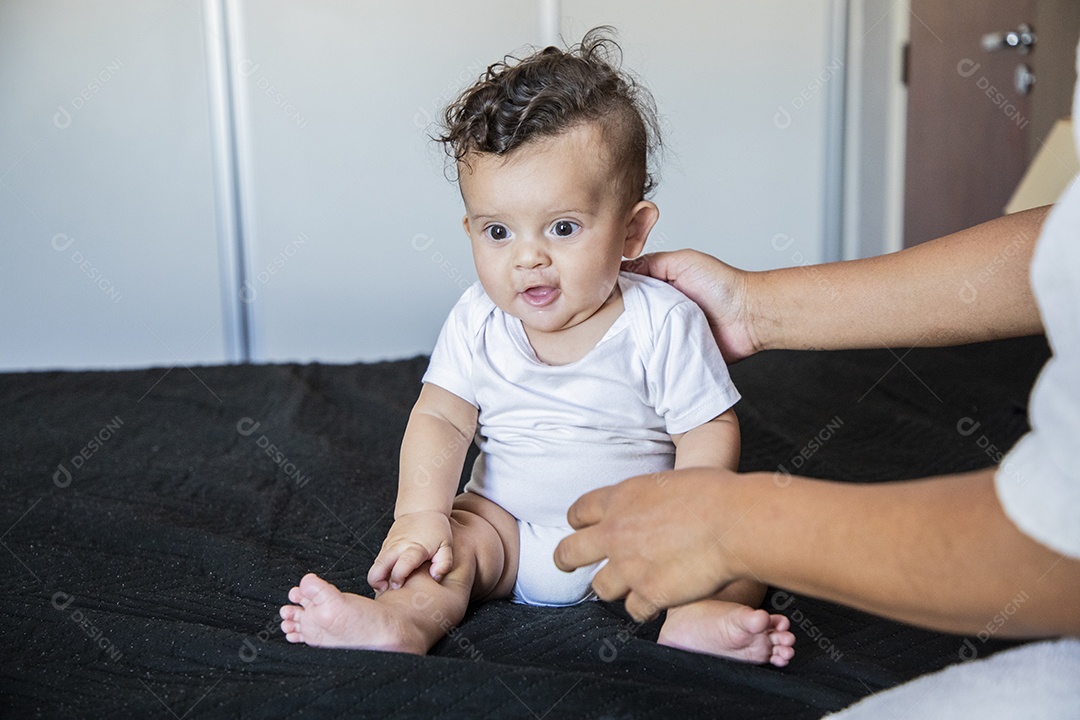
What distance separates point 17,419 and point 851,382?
1.53 m

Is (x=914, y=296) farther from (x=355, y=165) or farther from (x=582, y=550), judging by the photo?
(x=355, y=165)

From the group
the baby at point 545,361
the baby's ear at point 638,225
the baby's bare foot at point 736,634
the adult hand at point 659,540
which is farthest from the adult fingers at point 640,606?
the baby's ear at point 638,225

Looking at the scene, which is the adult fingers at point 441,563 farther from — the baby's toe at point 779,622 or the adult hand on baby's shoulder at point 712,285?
the adult hand on baby's shoulder at point 712,285

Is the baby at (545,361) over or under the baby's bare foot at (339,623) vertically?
over

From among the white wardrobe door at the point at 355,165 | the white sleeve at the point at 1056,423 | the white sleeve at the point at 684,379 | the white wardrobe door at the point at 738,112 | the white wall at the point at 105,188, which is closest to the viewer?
the white sleeve at the point at 1056,423

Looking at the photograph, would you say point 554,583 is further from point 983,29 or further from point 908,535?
point 983,29

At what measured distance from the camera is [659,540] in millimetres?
720

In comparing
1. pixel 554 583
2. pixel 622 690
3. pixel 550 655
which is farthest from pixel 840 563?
pixel 554 583

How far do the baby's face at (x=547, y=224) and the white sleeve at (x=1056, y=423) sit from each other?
540 mm

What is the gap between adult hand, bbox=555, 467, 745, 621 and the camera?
69 cm

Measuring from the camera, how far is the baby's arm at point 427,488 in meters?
1.01

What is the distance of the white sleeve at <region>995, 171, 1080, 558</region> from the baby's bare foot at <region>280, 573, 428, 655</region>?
21.7 inches

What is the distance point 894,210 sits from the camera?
342 cm

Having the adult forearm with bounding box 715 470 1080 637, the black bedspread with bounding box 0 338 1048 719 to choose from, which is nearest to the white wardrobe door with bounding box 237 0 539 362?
the black bedspread with bounding box 0 338 1048 719
